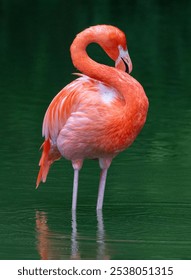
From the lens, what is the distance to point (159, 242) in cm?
654

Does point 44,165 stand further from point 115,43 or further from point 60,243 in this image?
point 60,243

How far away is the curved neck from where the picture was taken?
716 centimetres

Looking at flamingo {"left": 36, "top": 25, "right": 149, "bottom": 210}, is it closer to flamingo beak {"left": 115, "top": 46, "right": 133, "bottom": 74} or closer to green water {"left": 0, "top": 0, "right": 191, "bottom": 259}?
flamingo beak {"left": 115, "top": 46, "right": 133, "bottom": 74}

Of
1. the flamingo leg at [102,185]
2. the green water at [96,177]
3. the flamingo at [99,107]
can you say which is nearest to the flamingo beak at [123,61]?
the flamingo at [99,107]

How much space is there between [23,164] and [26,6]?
14945 mm

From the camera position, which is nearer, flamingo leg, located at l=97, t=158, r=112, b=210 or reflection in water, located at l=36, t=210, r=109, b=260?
reflection in water, located at l=36, t=210, r=109, b=260

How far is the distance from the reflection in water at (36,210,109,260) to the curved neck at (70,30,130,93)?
91cm

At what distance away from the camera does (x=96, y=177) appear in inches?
330

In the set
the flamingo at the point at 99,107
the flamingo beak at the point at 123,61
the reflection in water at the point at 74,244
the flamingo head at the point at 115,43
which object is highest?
the flamingo head at the point at 115,43

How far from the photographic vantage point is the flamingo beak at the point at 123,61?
23.6 feet

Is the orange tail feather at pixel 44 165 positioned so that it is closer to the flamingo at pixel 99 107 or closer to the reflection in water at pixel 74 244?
the flamingo at pixel 99 107

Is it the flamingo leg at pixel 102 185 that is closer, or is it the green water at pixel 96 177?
the green water at pixel 96 177

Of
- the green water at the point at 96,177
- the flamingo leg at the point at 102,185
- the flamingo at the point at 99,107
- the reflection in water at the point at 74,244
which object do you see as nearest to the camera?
the reflection in water at the point at 74,244

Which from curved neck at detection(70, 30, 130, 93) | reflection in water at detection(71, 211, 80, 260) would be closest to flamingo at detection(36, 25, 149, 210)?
curved neck at detection(70, 30, 130, 93)
